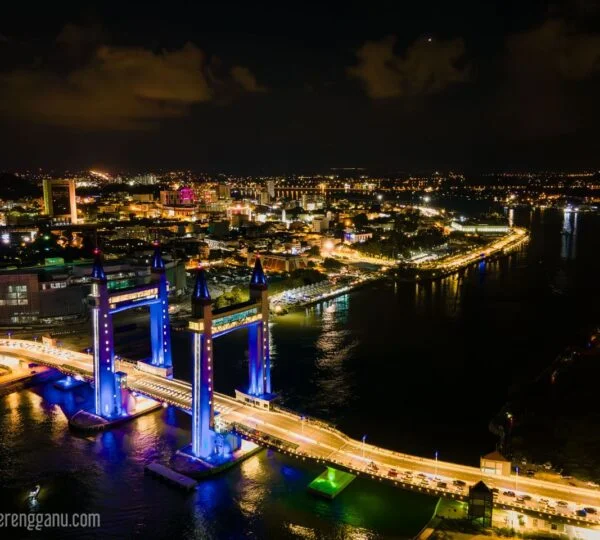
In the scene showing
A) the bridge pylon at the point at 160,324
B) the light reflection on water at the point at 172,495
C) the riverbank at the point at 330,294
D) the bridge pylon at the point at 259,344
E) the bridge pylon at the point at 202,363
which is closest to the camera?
the light reflection on water at the point at 172,495

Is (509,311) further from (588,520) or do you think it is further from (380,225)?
(380,225)

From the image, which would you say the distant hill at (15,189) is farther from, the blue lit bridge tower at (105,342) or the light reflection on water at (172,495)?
the light reflection on water at (172,495)

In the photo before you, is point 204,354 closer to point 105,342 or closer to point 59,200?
point 105,342

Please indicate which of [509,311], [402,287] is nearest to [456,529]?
[509,311]

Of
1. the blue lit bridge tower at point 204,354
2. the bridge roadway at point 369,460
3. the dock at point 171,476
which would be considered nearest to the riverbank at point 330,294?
the bridge roadway at point 369,460

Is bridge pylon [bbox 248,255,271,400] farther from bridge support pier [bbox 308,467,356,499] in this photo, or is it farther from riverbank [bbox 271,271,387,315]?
riverbank [bbox 271,271,387,315]

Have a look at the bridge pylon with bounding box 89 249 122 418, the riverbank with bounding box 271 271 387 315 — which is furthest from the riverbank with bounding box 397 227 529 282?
the bridge pylon with bounding box 89 249 122 418

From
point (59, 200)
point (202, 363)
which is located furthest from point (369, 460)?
point (59, 200)
